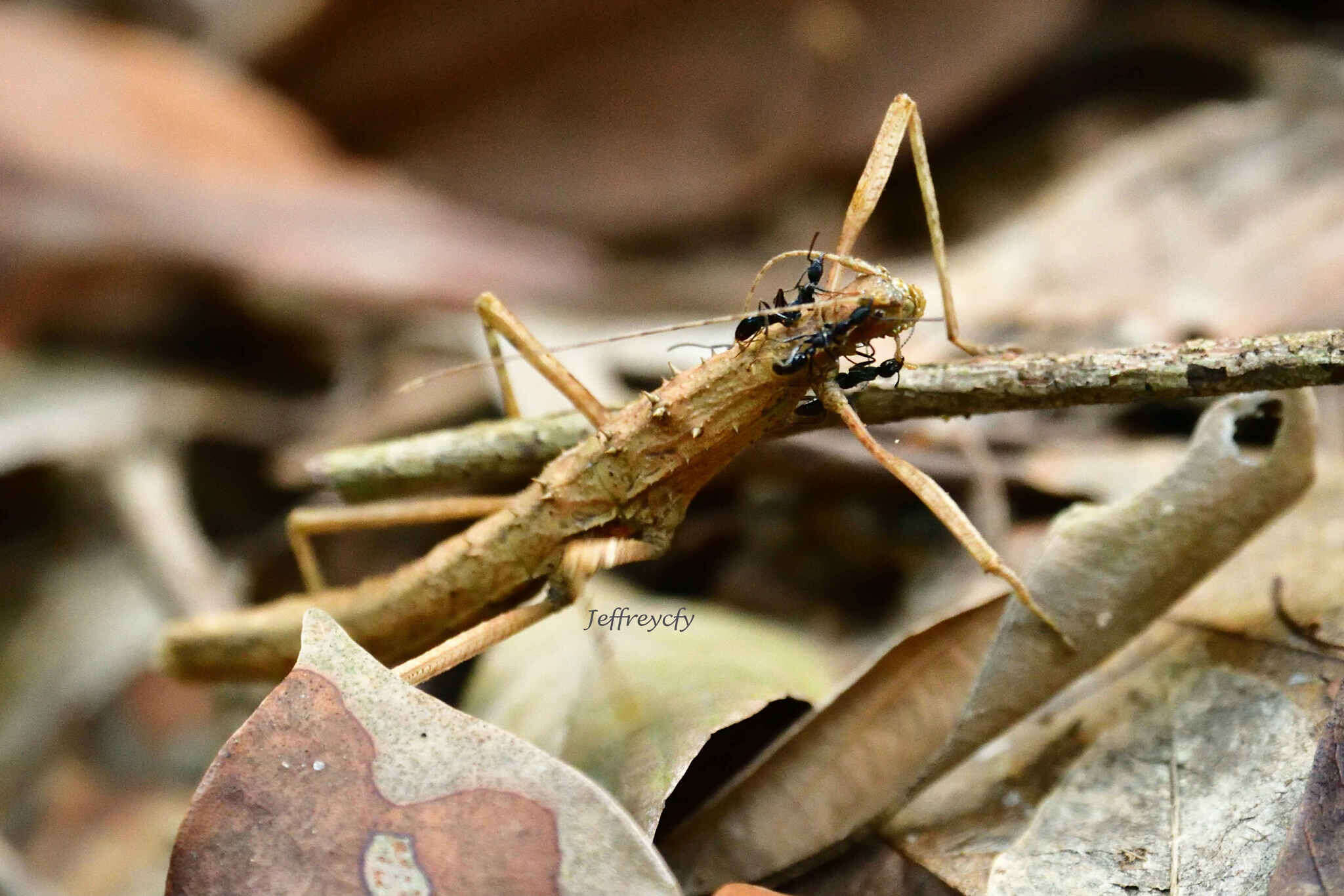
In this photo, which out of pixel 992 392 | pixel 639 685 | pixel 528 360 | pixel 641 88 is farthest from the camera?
pixel 641 88

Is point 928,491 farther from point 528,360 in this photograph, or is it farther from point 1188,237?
point 1188,237

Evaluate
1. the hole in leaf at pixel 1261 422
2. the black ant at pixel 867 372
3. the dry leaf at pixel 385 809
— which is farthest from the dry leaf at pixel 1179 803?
the black ant at pixel 867 372

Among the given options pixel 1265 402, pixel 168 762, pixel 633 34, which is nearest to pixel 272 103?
pixel 633 34

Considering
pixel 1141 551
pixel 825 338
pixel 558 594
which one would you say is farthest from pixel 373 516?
pixel 1141 551

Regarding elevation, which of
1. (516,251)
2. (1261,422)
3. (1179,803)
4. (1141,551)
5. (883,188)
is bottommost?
(1179,803)

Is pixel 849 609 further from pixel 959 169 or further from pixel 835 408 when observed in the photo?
pixel 959 169

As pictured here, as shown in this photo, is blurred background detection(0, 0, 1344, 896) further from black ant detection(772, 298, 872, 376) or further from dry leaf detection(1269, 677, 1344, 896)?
dry leaf detection(1269, 677, 1344, 896)

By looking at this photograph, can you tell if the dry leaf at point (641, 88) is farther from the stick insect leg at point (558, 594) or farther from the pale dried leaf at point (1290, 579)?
the stick insect leg at point (558, 594)
